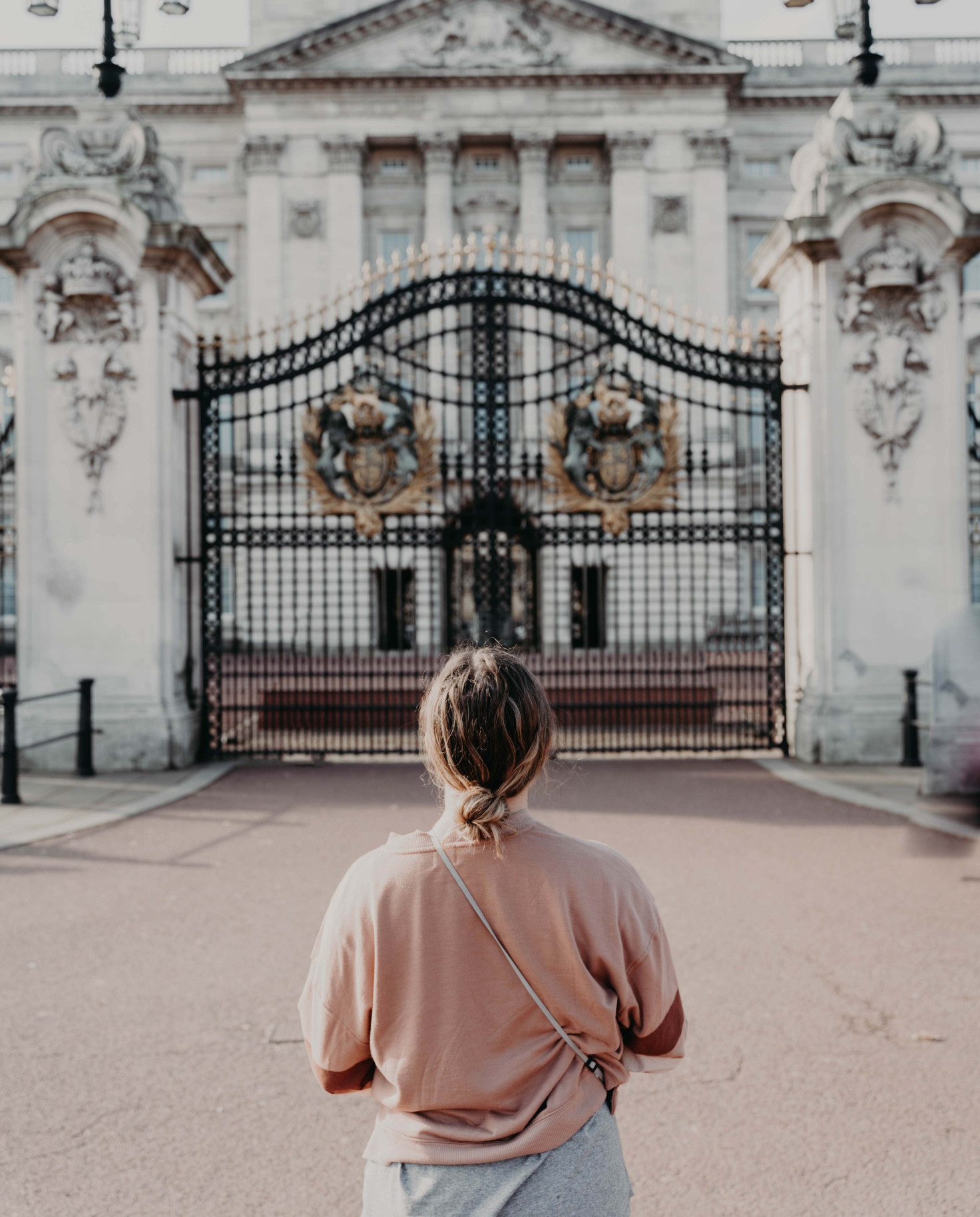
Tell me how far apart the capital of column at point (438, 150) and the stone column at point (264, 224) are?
4162mm

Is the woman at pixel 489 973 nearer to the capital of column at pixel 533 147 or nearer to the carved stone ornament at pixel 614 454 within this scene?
the carved stone ornament at pixel 614 454

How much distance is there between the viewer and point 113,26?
10625 mm

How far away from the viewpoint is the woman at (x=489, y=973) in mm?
1711

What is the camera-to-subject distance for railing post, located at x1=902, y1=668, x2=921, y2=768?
9.70m

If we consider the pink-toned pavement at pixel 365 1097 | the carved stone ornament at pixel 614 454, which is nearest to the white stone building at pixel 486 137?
the carved stone ornament at pixel 614 454

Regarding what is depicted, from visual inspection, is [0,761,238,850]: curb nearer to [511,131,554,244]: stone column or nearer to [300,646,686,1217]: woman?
[300,646,686,1217]: woman

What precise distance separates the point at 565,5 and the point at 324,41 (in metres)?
7.04

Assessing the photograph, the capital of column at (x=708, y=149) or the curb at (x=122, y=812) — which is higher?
the capital of column at (x=708, y=149)

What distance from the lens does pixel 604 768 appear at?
1049 cm

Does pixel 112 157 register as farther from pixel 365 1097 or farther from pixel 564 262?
pixel 365 1097

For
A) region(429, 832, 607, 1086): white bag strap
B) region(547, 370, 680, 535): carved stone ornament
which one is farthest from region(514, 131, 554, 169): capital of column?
region(429, 832, 607, 1086): white bag strap

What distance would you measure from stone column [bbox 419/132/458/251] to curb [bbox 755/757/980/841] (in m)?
26.4

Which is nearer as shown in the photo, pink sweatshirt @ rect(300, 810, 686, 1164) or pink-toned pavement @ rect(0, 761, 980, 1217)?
pink sweatshirt @ rect(300, 810, 686, 1164)

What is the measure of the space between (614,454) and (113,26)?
6164 mm
